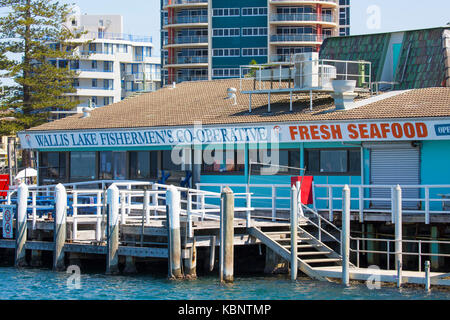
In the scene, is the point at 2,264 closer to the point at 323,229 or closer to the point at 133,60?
the point at 323,229

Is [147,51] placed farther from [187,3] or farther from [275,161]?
[275,161]

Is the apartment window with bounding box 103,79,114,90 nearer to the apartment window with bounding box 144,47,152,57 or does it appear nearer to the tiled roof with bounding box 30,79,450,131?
the apartment window with bounding box 144,47,152,57

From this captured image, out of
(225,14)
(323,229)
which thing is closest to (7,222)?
(323,229)

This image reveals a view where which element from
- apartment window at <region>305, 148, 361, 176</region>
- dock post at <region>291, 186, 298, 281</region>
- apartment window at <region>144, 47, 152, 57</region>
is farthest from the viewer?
apartment window at <region>144, 47, 152, 57</region>

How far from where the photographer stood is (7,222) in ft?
107

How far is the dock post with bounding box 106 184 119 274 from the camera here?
28.5m

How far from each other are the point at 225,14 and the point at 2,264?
221 feet

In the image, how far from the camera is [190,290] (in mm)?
25922

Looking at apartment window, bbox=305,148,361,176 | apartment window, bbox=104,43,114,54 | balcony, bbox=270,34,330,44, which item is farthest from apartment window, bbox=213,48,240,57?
apartment window, bbox=305,148,361,176

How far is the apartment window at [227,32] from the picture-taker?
322 feet

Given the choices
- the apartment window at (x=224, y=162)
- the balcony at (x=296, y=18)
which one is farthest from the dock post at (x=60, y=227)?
the balcony at (x=296, y=18)

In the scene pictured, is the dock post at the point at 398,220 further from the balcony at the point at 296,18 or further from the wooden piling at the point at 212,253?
the balcony at the point at 296,18

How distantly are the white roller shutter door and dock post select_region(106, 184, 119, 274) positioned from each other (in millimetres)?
9055

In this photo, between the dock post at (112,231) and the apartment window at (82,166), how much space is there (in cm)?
1053
